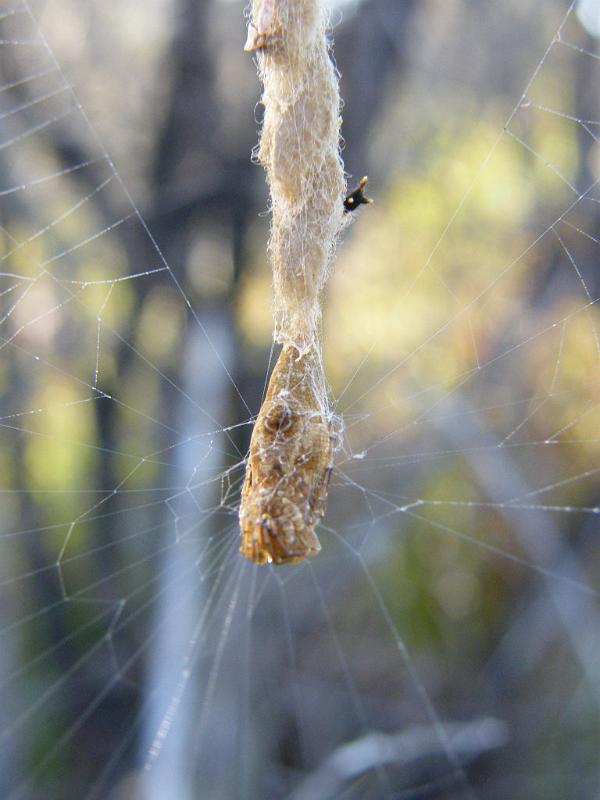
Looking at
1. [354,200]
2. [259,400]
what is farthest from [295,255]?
[259,400]

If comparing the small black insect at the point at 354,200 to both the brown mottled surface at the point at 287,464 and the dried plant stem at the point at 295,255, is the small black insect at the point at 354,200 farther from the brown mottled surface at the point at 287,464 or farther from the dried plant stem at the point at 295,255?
the brown mottled surface at the point at 287,464

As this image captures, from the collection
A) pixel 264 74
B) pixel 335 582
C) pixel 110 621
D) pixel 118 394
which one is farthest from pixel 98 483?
pixel 264 74

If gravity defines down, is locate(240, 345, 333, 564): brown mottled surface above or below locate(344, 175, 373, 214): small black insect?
below

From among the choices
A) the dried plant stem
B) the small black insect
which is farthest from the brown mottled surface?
the small black insect

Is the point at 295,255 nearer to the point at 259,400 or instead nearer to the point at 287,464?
the point at 287,464

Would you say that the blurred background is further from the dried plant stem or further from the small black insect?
the small black insect

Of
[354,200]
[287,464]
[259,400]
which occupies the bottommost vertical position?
[287,464]
